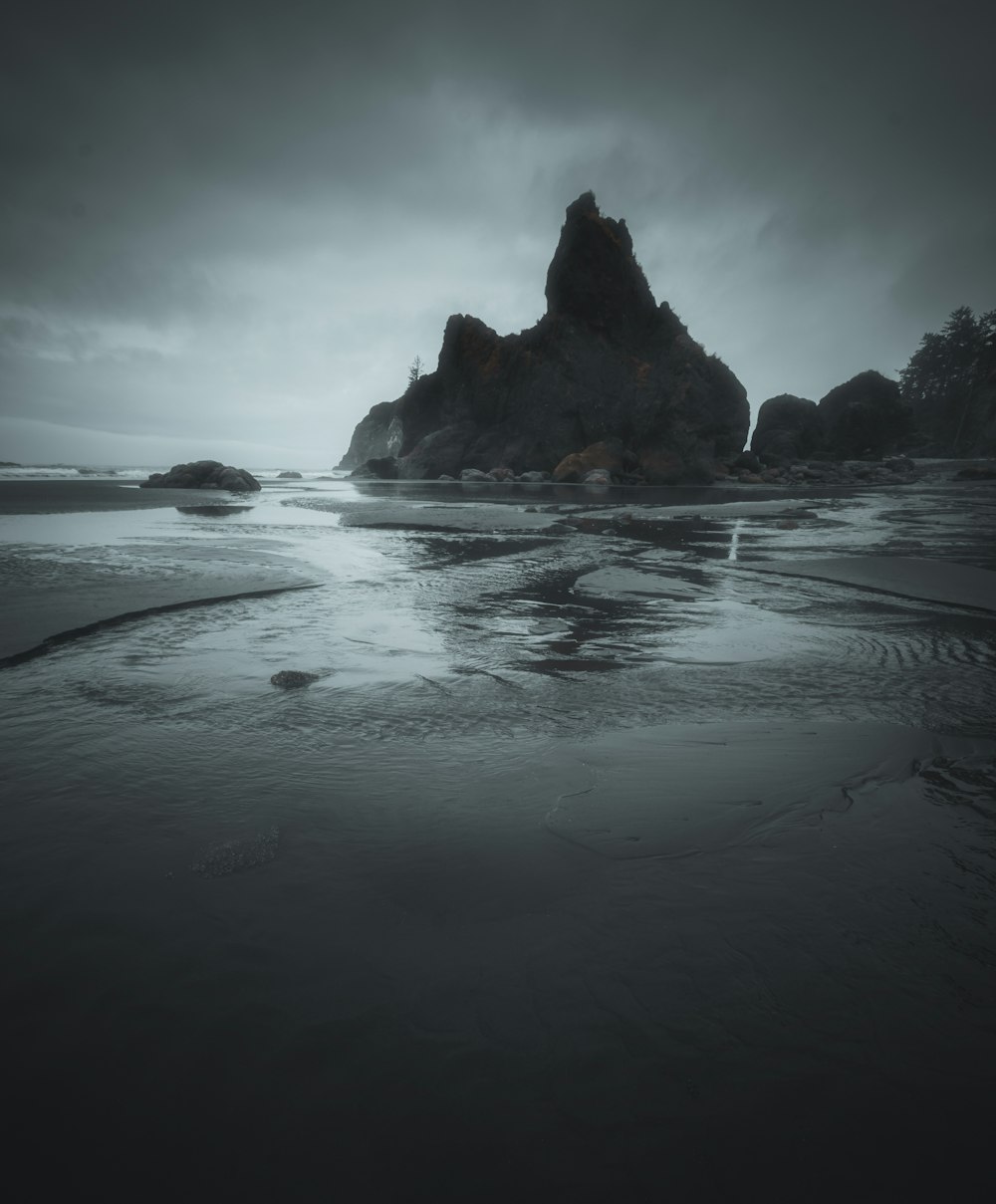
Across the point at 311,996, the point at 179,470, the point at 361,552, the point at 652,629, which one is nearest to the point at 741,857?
the point at 311,996

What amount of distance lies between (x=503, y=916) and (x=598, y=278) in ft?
179

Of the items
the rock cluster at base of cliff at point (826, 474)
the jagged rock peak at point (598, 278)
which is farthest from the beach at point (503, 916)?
the jagged rock peak at point (598, 278)

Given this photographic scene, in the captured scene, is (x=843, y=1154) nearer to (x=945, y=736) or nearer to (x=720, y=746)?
(x=720, y=746)

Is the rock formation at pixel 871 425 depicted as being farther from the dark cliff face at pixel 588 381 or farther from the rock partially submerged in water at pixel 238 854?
the rock partially submerged in water at pixel 238 854

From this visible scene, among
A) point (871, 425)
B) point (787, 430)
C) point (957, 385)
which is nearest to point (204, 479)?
point (787, 430)

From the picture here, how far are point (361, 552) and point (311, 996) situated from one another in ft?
25.5

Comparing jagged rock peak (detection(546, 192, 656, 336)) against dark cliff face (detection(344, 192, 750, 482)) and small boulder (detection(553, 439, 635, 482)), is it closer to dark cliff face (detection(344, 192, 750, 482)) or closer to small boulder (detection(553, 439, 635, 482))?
dark cliff face (detection(344, 192, 750, 482))

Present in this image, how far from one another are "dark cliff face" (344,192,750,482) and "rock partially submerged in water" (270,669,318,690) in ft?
139

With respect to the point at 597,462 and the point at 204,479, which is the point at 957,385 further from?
the point at 204,479

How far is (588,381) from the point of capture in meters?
46.6

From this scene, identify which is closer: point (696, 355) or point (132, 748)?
point (132, 748)

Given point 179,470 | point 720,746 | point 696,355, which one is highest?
point 696,355

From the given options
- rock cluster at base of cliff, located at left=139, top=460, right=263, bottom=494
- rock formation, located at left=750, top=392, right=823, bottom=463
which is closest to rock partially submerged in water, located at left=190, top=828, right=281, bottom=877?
rock cluster at base of cliff, located at left=139, top=460, right=263, bottom=494

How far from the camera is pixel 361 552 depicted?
879 cm
